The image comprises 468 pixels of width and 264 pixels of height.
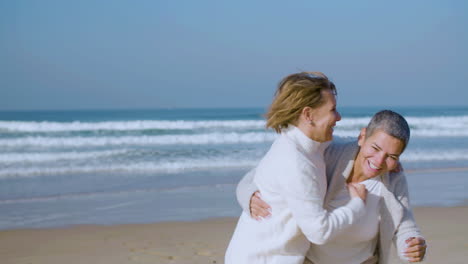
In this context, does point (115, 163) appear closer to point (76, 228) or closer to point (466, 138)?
point (76, 228)

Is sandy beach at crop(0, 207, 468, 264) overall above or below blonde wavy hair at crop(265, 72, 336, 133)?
below

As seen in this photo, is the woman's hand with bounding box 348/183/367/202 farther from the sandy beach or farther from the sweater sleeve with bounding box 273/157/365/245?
the sandy beach

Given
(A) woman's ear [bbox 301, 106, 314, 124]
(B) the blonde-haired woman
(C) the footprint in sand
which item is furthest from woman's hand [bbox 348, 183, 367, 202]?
(C) the footprint in sand

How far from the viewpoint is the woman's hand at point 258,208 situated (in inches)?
112

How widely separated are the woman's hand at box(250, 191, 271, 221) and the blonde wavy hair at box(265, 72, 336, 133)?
37cm

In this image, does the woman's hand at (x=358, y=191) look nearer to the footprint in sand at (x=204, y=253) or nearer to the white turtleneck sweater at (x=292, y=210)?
the white turtleneck sweater at (x=292, y=210)

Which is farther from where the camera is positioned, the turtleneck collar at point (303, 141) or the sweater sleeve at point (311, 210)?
the turtleneck collar at point (303, 141)

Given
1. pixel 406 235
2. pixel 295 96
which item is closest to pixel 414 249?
pixel 406 235

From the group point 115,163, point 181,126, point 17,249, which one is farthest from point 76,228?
point 181,126

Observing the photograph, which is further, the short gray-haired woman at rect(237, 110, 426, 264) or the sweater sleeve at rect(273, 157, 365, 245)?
the short gray-haired woman at rect(237, 110, 426, 264)

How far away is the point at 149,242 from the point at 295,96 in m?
3.51

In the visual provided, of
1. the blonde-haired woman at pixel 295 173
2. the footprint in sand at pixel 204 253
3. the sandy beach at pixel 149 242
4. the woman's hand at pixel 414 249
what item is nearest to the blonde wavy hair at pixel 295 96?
the blonde-haired woman at pixel 295 173

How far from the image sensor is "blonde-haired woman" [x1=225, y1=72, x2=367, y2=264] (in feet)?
8.74

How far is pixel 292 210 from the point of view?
2674mm
